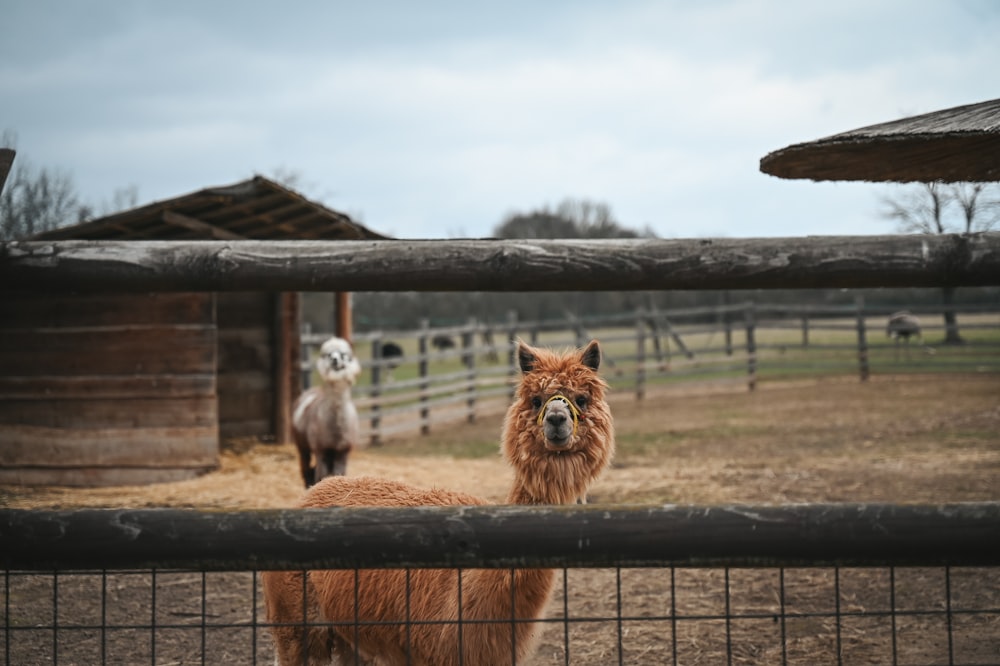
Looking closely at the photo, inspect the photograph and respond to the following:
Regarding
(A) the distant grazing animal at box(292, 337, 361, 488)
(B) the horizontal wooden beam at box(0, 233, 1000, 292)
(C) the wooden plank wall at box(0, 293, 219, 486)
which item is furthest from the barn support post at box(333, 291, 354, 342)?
(B) the horizontal wooden beam at box(0, 233, 1000, 292)

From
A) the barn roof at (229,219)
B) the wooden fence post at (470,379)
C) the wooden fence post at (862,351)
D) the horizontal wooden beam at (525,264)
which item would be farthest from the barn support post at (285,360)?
the wooden fence post at (862,351)

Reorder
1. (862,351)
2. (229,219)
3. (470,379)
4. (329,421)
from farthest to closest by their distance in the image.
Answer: (862,351)
(470,379)
(229,219)
(329,421)

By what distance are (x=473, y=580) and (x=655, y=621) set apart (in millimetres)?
2828

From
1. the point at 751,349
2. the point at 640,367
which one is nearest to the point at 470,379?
the point at 640,367

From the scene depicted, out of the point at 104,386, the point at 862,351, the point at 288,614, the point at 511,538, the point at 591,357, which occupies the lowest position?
the point at 862,351

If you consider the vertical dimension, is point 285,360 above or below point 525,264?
below

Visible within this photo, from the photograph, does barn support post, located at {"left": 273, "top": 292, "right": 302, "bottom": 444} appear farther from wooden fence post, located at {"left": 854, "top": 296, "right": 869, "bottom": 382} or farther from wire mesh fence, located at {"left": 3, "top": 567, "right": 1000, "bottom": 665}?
wooden fence post, located at {"left": 854, "top": 296, "right": 869, "bottom": 382}

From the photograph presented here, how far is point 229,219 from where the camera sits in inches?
429

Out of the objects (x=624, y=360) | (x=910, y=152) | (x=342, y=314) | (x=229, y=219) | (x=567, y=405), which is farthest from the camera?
(x=624, y=360)

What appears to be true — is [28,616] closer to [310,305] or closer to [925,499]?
[925,499]

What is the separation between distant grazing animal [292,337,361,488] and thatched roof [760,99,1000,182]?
22.1 feet

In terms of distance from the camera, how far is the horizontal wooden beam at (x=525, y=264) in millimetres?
2338

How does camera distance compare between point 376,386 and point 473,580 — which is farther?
point 376,386

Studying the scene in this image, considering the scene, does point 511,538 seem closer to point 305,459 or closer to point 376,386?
point 305,459
